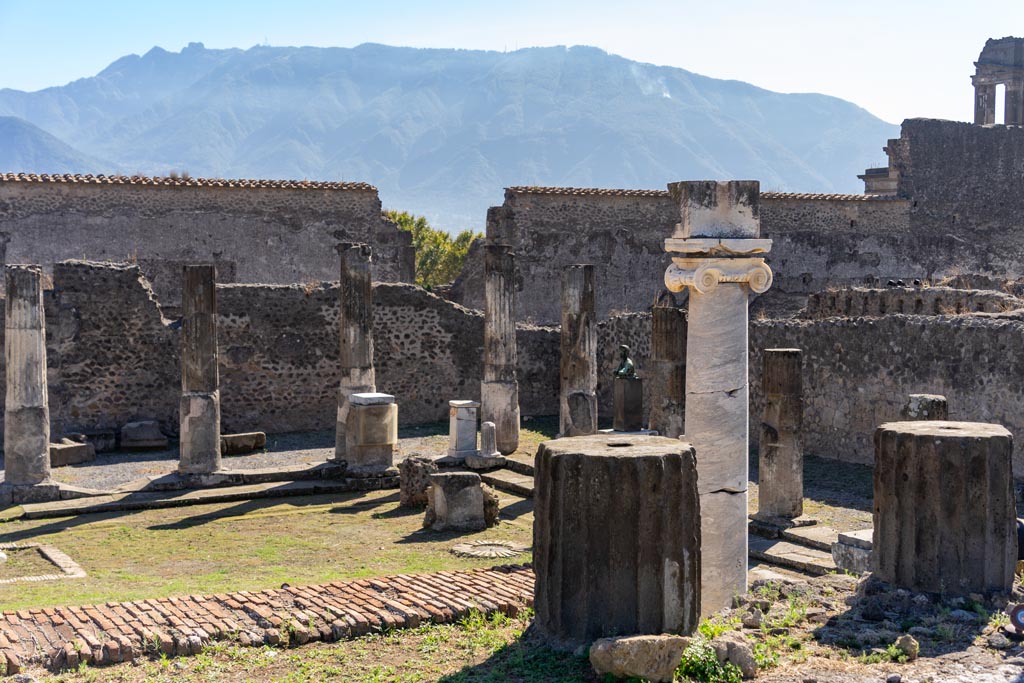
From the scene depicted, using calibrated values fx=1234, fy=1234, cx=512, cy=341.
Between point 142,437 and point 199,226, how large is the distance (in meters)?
7.16

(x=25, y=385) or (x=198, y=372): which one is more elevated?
(x=198, y=372)

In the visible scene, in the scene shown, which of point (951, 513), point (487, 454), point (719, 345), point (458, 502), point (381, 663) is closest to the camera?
point (381, 663)

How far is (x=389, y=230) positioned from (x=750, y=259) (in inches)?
776

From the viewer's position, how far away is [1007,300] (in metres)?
19.3

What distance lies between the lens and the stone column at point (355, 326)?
17.6 m

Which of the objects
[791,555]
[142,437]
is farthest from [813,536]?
[142,437]

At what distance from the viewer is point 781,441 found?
1352 centimetres

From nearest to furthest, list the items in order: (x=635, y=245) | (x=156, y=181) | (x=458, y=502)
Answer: (x=458, y=502), (x=156, y=181), (x=635, y=245)

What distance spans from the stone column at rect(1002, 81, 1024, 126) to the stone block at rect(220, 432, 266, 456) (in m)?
35.9

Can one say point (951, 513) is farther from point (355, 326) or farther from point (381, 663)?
point (355, 326)

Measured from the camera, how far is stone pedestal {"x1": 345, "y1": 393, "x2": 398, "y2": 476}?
1653cm

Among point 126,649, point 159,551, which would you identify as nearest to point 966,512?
point 126,649

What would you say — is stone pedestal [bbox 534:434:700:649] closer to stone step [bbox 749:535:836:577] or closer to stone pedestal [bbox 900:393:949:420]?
stone step [bbox 749:535:836:577]

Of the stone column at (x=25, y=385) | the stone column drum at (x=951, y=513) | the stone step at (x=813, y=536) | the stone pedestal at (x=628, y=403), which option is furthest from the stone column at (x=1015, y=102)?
the stone column drum at (x=951, y=513)
